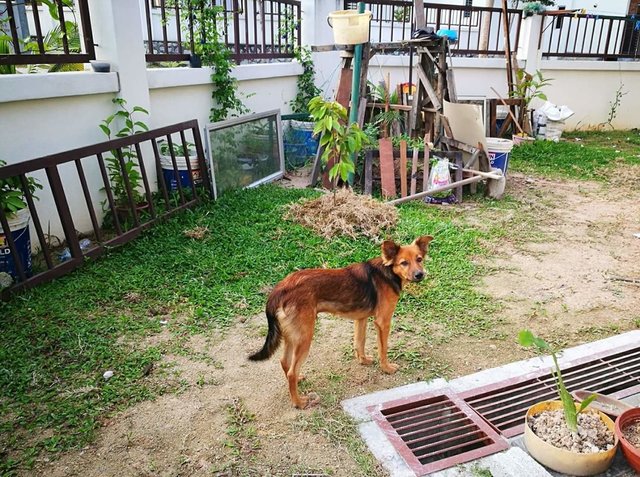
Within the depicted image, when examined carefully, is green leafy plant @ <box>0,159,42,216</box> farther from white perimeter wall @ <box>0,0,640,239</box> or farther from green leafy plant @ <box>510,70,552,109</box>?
green leafy plant @ <box>510,70,552,109</box>

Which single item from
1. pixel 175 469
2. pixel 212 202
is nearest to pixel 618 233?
A: pixel 212 202

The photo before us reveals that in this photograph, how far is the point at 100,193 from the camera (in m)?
5.26

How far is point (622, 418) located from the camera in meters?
2.47

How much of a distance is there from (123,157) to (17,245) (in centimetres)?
144

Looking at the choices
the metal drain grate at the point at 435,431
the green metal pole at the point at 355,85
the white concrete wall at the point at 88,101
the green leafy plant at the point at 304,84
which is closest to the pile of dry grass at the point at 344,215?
the green metal pole at the point at 355,85

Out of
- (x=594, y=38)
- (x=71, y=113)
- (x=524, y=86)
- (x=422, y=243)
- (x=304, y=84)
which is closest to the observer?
(x=422, y=243)

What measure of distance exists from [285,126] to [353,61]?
1912mm

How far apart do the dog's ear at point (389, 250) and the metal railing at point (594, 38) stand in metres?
10.3

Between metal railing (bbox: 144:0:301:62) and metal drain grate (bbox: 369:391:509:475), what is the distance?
5142 mm

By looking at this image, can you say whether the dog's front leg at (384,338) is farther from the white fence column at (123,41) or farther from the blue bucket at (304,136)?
the blue bucket at (304,136)

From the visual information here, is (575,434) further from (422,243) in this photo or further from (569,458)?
(422,243)

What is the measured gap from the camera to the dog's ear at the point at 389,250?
9.38ft

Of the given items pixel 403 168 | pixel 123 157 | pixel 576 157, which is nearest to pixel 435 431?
pixel 123 157

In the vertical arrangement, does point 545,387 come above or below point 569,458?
below
